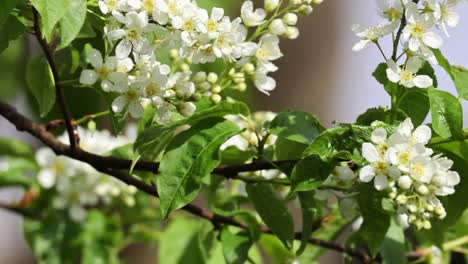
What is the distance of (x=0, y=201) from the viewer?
2.70m

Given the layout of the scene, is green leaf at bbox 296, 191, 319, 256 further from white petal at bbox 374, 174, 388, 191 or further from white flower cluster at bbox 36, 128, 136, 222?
white flower cluster at bbox 36, 128, 136, 222

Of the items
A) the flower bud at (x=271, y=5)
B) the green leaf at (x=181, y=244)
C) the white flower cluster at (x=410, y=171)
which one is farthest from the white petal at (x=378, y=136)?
the green leaf at (x=181, y=244)

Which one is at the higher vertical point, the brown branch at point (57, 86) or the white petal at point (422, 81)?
the white petal at point (422, 81)

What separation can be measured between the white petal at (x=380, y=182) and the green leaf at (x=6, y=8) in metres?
0.55

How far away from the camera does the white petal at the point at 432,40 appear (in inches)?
53.2

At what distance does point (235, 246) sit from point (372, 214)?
38 cm

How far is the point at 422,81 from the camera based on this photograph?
4.50 ft

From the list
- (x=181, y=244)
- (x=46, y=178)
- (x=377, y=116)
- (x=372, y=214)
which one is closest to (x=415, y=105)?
(x=377, y=116)

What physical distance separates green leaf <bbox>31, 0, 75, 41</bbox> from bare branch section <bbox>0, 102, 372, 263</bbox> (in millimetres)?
365

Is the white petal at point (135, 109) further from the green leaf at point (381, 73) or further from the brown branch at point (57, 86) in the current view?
the green leaf at point (381, 73)

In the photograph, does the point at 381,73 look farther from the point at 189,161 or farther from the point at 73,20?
the point at 73,20

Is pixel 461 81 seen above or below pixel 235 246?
above

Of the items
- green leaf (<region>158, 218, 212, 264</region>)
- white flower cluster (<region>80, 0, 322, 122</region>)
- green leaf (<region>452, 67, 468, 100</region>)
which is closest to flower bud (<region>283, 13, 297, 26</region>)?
white flower cluster (<region>80, 0, 322, 122</region>)

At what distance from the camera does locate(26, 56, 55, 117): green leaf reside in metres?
1.64
